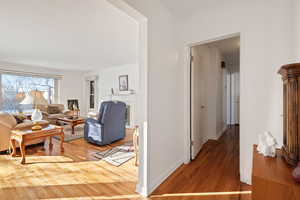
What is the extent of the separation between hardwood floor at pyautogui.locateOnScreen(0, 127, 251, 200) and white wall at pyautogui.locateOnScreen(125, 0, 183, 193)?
234 mm

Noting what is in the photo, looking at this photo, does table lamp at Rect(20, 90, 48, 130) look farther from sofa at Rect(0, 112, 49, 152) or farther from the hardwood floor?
the hardwood floor

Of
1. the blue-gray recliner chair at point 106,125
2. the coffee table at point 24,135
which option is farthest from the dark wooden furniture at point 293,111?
the coffee table at point 24,135

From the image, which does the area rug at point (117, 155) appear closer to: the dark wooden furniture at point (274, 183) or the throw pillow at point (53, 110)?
the dark wooden furniture at point (274, 183)

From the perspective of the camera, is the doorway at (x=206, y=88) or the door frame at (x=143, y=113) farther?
the doorway at (x=206, y=88)

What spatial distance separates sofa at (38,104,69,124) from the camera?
519cm

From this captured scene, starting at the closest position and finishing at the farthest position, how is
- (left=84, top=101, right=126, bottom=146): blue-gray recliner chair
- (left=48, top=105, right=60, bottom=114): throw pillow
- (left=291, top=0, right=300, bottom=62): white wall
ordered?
(left=291, top=0, right=300, bottom=62): white wall, (left=84, top=101, right=126, bottom=146): blue-gray recliner chair, (left=48, top=105, right=60, bottom=114): throw pillow

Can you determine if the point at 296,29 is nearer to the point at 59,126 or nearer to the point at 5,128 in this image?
the point at 59,126

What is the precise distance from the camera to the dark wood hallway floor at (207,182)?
1.72m

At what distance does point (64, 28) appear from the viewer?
8.72 feet

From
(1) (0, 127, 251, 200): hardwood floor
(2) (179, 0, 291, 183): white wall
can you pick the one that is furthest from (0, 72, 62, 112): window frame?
(2) (179, 0, 291, 183): white wall

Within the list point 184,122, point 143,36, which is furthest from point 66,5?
point 184,122

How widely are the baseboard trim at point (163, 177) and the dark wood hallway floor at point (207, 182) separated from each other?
47 millimetres

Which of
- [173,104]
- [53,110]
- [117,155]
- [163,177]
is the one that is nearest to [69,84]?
[53,110]

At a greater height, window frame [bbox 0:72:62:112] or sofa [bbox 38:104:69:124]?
window frame [bbox 0:72:62:112]
